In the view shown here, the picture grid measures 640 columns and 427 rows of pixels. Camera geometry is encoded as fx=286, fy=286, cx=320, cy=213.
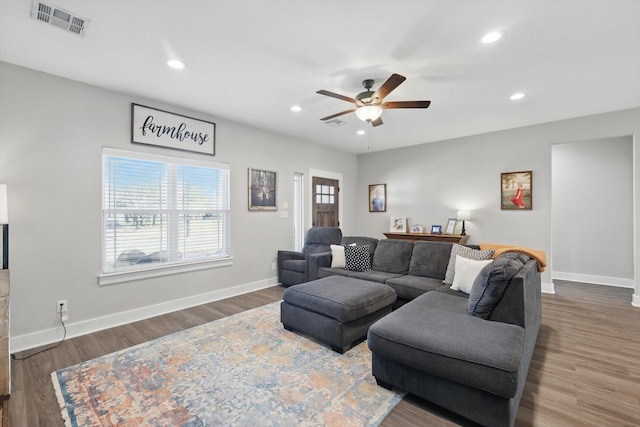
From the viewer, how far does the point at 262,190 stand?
4879 millimetres

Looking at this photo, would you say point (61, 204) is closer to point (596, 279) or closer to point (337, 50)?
point (337, 50)

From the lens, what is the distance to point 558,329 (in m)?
3.15

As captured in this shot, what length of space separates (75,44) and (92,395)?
2.75 metres

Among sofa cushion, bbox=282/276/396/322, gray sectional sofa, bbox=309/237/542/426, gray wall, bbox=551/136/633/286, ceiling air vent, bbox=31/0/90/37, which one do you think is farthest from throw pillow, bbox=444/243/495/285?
ceiling air vent, bbox=31/0/90/37

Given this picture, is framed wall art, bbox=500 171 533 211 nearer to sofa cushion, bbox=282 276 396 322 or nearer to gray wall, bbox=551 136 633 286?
gray wall, bbox=551 136 633 286

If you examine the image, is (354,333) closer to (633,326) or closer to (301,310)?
(301,310)

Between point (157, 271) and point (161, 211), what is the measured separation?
769mm

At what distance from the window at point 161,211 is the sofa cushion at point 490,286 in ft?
11.3

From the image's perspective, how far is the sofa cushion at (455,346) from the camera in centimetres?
156

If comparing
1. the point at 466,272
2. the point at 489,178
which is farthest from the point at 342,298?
the point at 489,178

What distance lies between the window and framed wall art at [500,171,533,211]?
4714 millimetres

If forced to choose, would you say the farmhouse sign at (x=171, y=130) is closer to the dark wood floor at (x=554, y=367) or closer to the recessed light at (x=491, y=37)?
the dark wood floor at (x=554, y=367)

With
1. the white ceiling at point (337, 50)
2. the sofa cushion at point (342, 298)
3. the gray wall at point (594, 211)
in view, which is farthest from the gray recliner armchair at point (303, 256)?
the gray wall at point (594, 211)

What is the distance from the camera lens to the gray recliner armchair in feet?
15.3
